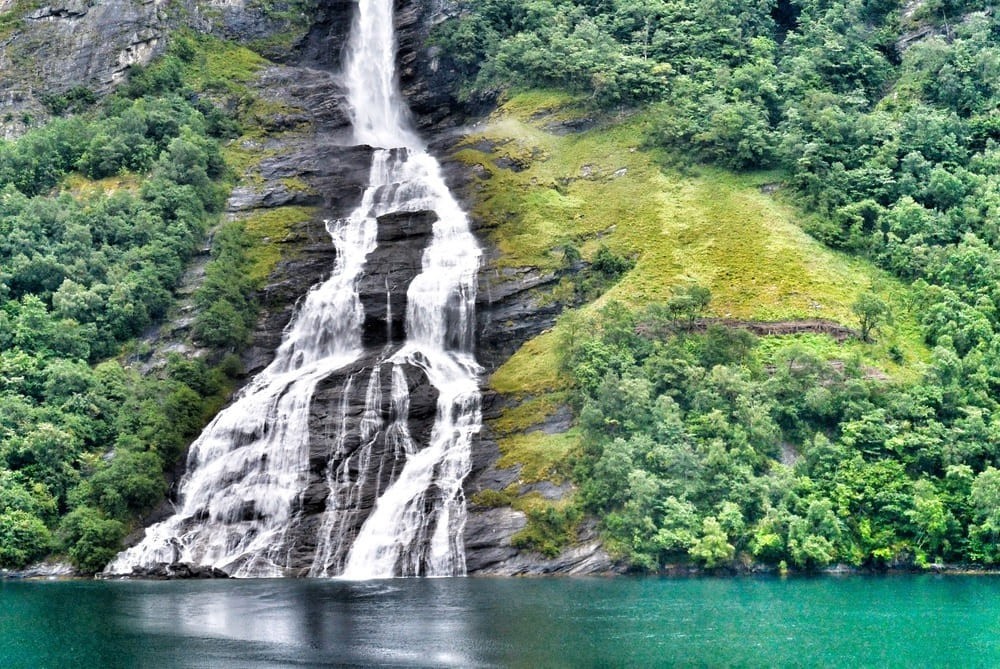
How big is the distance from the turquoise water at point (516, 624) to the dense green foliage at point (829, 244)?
305cm

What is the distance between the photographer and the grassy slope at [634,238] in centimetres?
4928

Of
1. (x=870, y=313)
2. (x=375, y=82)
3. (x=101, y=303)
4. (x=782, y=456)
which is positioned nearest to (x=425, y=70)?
(x=375, y=82)

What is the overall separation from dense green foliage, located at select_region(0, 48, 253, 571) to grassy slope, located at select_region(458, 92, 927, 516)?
15140mm

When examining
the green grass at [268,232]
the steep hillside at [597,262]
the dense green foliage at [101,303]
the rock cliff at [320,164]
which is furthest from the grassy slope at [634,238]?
the dense green foliage at [101,303]

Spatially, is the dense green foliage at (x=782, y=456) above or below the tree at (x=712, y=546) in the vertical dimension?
above

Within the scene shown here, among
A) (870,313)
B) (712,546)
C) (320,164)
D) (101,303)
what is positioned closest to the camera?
(712,546)

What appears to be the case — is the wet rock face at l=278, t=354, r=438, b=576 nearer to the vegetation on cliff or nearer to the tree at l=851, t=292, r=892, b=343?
the vegetation on cliff


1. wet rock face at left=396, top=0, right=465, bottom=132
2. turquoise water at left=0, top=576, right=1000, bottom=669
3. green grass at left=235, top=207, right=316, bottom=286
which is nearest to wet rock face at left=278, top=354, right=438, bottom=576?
turquoise water at left=0, top=576, right=1000, bottom=669

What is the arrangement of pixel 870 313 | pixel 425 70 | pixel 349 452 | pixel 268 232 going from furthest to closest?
pixel 425 70 < pixel 268 232 < pixel 870 313 < pixel 349 452

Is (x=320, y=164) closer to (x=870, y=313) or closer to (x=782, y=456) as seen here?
(x=870, y=313)

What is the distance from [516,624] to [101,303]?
3558cm

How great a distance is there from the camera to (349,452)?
46.4 meters

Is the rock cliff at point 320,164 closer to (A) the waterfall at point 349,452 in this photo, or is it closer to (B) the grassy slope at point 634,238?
(A) the waterfall at point 349,452

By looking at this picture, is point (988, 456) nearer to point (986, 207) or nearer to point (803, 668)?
point (986, 207)
